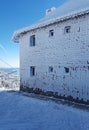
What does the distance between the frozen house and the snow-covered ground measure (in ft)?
8.39

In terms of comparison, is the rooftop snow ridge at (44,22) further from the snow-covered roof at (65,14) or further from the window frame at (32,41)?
the window frame at (32,41)

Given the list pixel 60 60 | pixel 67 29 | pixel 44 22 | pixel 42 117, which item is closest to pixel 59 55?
pixel 60 60

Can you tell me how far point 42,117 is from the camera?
10562 millimetres

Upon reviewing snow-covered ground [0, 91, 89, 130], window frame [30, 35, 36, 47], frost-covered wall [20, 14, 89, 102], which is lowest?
snow-covered ground [0, 91, 89, 130]

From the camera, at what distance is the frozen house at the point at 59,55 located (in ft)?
48.4

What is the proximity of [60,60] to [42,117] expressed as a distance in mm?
6591

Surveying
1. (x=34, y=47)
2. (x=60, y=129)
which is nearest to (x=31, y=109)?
(x=60, y=129)

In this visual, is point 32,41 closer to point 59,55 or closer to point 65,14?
point 59,55

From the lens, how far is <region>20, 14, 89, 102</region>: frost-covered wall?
14.7 meters

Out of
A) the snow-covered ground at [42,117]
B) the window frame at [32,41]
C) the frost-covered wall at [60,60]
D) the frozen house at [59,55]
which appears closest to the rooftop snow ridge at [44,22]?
the frozen house at [59,55]

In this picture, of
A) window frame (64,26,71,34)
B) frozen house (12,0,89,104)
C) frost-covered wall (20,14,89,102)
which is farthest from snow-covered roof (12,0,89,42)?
window frame (64,26,71,34)

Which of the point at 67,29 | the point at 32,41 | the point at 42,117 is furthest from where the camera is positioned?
the point at 32,41

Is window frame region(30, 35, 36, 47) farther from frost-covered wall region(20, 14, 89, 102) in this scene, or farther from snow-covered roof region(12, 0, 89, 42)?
snow-covered roof region(12, 0, 89, 42)

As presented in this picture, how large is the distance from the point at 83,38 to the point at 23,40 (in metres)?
7.39
